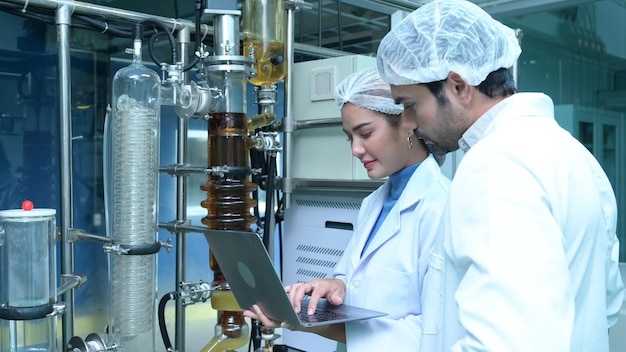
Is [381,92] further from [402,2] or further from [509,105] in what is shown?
[402,2]

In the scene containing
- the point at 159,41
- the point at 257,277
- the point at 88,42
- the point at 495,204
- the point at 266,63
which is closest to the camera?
the point at 495,204

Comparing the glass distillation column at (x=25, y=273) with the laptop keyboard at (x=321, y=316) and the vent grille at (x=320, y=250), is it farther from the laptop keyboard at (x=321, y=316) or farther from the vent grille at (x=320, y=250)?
the vent grille at (x=320, y=250)

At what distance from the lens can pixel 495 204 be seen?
75 centimetres

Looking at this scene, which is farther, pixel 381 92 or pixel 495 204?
pixel 381 92

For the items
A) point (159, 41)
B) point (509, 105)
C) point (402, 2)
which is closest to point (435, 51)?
point (509, 105)

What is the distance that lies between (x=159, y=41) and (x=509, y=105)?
4.80 ft

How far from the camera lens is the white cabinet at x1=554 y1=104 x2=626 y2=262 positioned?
2.74 m

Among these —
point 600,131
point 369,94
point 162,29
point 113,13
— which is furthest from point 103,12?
point 600,131

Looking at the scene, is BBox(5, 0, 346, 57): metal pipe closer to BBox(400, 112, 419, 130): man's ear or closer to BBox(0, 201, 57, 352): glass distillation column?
BBox(0, 201, 57, 352): glass distillation column

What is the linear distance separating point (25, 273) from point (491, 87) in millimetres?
925

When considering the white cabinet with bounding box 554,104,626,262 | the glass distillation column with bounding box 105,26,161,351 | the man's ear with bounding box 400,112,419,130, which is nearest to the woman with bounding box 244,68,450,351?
the man's ear with bounding box 400,112,419,130

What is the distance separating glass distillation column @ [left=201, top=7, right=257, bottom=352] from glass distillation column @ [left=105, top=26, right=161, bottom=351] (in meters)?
0.15

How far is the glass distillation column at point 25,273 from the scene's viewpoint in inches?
45.3

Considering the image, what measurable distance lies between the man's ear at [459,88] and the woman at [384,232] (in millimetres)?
297
